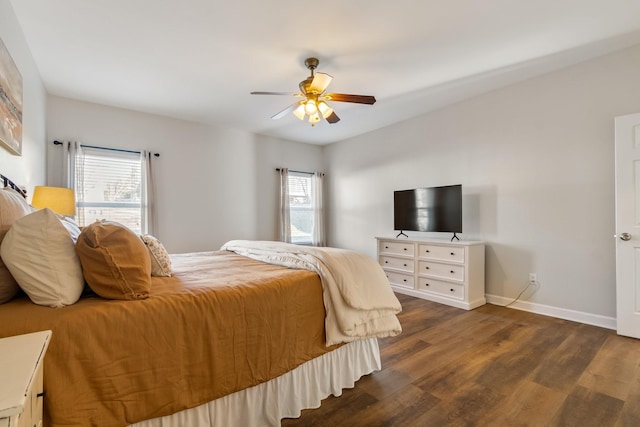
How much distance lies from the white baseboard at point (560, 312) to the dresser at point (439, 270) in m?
0.19

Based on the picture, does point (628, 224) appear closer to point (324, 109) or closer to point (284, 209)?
point (324, 109)

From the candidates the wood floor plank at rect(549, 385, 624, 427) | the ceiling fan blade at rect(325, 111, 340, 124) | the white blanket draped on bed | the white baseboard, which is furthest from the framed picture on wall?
the white baseboard

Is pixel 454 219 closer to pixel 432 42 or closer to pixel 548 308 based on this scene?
pixel 548 308

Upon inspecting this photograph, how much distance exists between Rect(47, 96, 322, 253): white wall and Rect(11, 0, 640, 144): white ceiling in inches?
13.4

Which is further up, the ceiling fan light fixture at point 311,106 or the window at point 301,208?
the ceiling fan light fixture at point 311,106

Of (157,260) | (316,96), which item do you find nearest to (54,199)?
(157,260)

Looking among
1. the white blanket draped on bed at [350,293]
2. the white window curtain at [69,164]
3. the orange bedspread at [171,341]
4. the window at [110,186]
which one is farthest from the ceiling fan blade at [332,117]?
the white window curtain at [69,164]

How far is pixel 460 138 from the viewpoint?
3.95 m

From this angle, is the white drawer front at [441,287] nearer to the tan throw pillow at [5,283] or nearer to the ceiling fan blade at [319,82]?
the ceiling fan blade at [319,82]

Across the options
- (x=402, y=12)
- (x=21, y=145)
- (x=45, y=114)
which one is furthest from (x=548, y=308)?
(x=45, y=114)

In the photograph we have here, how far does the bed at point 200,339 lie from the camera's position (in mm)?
1057

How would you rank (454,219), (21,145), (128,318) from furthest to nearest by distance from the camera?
(454,219) < (21,145) < (128,318)

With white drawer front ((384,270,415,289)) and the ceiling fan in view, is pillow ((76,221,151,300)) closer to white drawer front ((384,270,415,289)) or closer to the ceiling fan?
the ceiling fan

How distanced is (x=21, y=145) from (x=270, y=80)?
2.22 m
